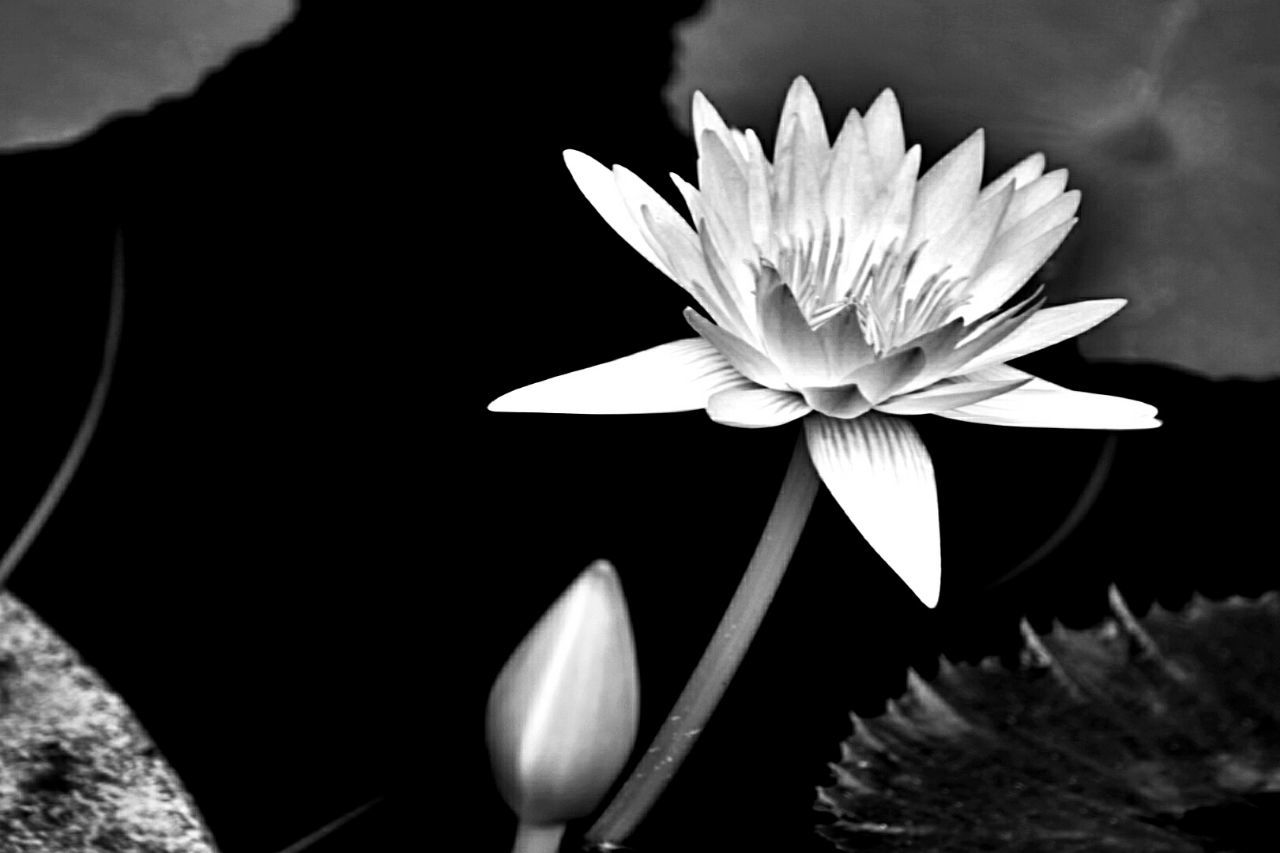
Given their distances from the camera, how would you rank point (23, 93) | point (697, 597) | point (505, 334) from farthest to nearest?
point (505, 334)
point (697, 597)
point (23, 93)

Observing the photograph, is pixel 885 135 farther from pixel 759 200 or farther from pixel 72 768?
pixel 72 768

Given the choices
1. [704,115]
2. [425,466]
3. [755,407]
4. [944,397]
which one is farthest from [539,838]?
[425,466]

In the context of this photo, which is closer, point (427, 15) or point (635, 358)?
point (635, 358)

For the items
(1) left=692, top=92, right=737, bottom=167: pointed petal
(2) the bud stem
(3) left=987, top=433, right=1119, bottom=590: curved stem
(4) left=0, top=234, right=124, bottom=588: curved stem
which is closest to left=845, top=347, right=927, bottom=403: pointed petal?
(1) left=692, top=92, right=737, bottom=167: pointed petal

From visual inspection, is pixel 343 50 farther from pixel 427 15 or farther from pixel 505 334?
pixel 505 334

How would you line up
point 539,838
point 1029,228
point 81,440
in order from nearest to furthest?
1. point 539,838
2. point 1029,228
3. point 81,440

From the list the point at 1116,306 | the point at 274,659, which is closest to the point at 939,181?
the point at 1116,306
